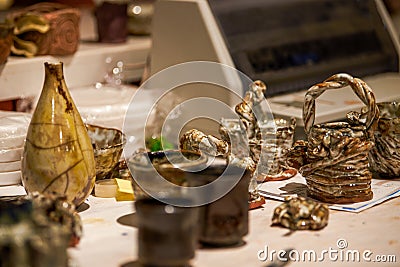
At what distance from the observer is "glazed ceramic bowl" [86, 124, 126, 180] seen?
158 centimetres

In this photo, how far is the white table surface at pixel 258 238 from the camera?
3.97 ft

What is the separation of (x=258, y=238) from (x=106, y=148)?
1.38 feet

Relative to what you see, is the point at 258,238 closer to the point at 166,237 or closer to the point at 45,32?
the point at 166,237

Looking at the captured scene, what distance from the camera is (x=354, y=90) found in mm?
1510

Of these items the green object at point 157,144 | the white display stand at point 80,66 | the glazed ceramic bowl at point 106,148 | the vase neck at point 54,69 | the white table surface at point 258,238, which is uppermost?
the vase neck at point 54,69

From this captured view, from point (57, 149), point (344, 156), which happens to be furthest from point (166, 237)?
point (344, 156)

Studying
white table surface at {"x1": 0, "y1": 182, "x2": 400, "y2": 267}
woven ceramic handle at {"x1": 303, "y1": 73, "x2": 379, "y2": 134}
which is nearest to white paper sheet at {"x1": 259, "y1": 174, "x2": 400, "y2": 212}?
white table surface at {"x1": 0, "y1": 182, "x2": 400, "y2": 267}

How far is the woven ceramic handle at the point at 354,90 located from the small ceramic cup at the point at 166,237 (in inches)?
20.1

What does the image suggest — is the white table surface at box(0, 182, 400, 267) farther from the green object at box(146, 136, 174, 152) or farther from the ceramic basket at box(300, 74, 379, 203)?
the green object at box(146, 136, 174, 152)

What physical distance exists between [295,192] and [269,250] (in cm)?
34

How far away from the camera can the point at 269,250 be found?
1.25 m

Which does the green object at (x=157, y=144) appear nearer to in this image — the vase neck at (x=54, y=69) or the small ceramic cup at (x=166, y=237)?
A: the vase neck at (x=54, y=69)

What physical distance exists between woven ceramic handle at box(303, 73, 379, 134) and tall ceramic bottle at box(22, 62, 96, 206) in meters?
0.44

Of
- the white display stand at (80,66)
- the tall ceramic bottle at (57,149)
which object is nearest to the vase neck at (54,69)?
the tall ceramic bottle at (57,149)
